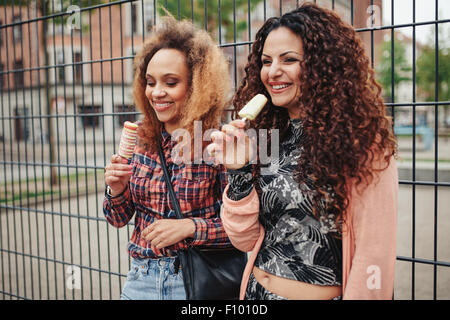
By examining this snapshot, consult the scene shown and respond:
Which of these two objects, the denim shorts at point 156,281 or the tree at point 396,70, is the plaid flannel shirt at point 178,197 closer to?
the denim shorts at point 156,281

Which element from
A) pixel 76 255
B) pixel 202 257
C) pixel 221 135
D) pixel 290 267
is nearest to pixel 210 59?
pixel 221 135

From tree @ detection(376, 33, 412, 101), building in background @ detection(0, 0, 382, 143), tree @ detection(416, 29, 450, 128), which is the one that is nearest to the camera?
building in background @ detection(0, 0, 382, 143)

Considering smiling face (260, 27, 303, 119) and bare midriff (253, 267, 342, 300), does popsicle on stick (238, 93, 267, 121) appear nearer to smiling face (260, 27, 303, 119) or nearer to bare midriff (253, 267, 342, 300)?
smiling face (260, 27, 303, 119)

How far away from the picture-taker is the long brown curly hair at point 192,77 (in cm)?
195

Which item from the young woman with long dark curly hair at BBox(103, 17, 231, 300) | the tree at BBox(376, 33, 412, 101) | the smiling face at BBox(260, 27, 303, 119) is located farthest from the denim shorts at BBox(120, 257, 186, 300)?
the tree at BBox(376, 33, 412, 101)

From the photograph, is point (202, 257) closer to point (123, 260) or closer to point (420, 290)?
point (420, 290)

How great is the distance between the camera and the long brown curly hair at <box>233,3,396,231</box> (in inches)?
54.8

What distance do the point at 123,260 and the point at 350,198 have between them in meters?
4.37

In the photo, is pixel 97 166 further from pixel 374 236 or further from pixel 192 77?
pixel 374 236

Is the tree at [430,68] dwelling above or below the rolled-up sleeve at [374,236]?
above

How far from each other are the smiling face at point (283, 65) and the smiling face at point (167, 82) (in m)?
0.53

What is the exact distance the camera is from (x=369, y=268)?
136 centimetres

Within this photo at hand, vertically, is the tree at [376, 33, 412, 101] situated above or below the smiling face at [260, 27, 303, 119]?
above

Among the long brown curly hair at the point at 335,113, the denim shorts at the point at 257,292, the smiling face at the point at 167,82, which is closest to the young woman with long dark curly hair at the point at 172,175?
the smiling face at the point at 167,82
